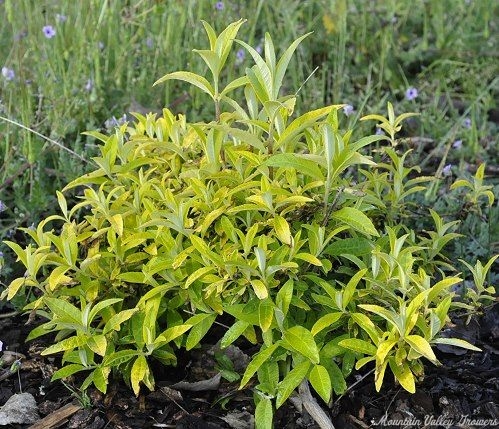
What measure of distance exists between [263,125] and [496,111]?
227 cm

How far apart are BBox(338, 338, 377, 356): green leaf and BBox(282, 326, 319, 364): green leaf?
0.07 metres

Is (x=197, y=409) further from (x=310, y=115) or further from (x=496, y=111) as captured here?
(x=496, y=111)

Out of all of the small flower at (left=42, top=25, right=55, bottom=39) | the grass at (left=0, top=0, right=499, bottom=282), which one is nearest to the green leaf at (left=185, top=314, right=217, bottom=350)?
the grass at (left=0, top=0, right=499, bottom=282)

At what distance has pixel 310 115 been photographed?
1.72m

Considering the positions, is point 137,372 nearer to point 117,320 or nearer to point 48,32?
point 117,320

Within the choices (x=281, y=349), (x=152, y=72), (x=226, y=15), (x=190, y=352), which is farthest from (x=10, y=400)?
(x=226, y=15)

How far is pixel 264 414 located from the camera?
1.67 metres

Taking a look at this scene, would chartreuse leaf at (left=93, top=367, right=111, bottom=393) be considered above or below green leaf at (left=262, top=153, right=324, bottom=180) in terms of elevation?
below

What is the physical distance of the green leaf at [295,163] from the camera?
5.42 feet

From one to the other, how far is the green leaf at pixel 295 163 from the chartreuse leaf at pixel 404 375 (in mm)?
442

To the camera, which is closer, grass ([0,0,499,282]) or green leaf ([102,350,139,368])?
green leaf ([102,350,139,368])

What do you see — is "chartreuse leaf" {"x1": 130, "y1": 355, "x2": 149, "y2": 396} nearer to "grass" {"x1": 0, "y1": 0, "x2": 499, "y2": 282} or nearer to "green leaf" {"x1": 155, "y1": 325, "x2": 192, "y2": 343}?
"green leaf" {"x1": 155, "y1": 325, "x2": 192, "y2": 343}

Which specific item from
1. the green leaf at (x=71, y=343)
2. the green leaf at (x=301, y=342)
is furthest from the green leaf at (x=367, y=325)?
the green leaf at (x=71, y=343)

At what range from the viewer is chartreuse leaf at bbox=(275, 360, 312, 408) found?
1619mm
